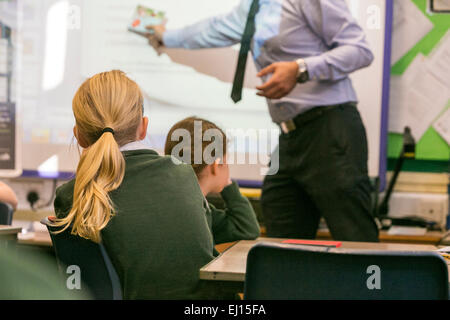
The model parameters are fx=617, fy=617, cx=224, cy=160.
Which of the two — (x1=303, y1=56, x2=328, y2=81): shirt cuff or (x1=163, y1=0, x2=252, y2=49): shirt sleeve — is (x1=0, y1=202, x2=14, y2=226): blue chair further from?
(x1=163, y1=0, x2=252, y2=49): shirt sleeve

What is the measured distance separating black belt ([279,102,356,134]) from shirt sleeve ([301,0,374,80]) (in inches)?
4.8

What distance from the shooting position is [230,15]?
314 centimetres

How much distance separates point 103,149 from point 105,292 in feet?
1.15

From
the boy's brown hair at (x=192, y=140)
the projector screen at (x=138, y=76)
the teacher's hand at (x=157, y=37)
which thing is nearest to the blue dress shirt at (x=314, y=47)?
the boy's brown hair at (x=192, y=140)

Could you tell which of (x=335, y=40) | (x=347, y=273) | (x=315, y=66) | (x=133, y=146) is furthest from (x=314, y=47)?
(x=347, y=273)

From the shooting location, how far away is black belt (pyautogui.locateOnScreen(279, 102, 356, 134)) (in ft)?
8.20

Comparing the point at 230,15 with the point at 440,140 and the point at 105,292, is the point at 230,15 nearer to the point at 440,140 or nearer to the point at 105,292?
the point at 440,140

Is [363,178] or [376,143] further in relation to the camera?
[376,143]

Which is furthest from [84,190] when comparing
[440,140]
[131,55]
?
[440,140]

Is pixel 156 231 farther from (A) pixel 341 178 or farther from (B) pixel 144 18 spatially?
(B) pixel 144 18

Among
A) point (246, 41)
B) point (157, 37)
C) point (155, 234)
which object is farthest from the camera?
point (157, 37)

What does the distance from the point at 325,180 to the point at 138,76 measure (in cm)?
146

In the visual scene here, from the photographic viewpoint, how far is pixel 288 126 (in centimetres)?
256
